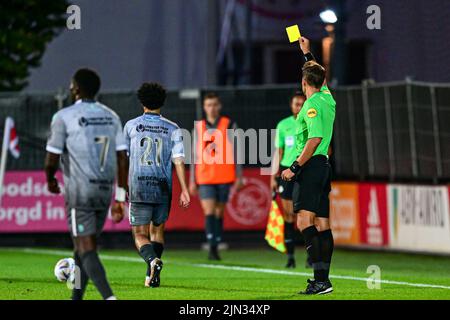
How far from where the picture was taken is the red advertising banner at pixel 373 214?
2033cm

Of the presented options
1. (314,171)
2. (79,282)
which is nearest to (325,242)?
(314,171)

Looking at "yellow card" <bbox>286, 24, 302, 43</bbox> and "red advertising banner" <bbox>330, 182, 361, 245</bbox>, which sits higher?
"yellow card" <bbox>286, 24, 302, 43</bbox>

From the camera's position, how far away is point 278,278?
14539mm

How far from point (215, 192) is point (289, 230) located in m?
1.66

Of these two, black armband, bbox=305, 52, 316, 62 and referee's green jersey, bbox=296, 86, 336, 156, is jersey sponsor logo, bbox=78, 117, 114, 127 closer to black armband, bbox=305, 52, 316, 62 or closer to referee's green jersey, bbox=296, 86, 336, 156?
referee's green jersey, bbox=296, 86, 336, 156

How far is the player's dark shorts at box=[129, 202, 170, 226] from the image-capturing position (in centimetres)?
1294

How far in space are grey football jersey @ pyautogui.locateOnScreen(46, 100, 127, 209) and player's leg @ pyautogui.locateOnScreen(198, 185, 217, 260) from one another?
779cm

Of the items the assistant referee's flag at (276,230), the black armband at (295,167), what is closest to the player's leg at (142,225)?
the black armband at (295,167)

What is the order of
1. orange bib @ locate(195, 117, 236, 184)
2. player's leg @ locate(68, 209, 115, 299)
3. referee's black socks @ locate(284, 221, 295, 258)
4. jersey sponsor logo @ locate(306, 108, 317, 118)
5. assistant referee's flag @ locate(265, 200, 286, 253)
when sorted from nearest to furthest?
player's leg @ locate(68, 209, 115, 299) < jersey sponsor logo @ locate(306, 108, 317, 118) < referee's black socks @ locate(284, 221, 295, 258) < assistant referee's flag @ locate(265, 200, 286, 253) < orange bib @ locate(195, 117, 236, 184)

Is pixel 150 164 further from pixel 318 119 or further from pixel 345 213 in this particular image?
pixel 345 213

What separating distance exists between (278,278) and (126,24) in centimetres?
1361

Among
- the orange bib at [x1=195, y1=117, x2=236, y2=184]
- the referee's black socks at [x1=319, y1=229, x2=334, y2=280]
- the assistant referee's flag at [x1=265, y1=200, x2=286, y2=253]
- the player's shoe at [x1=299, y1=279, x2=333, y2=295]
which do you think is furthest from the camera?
the orange bib at [x1=195, y1=117, x2=236, y2=184]

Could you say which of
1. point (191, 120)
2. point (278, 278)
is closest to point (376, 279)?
point (278, 278)

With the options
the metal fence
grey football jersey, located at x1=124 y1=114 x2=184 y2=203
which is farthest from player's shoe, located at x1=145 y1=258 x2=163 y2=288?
the metal fence
